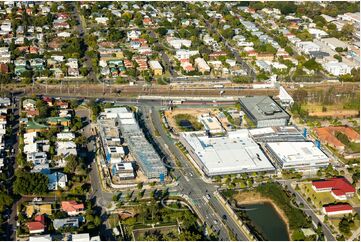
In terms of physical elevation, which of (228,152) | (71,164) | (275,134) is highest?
(275,134)

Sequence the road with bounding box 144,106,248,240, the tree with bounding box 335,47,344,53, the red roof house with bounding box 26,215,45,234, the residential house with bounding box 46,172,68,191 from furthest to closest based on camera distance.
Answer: the tree with bounding box 335,47,344,53 < the residential house with bounding box 46,172,68,191 < the road with bounding box 144,106,248,240 < the red roof house with bounding box 26,215,45,234

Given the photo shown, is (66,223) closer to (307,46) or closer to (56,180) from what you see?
(56,180)

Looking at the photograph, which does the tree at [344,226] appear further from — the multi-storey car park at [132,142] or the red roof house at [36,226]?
the red roof house at [36,226]

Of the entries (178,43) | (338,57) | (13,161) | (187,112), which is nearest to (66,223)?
(13,161)

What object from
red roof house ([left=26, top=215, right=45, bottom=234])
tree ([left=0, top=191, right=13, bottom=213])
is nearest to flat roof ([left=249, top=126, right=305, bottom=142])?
red roof house ([left=26, top=215, right=45, bottom=234])

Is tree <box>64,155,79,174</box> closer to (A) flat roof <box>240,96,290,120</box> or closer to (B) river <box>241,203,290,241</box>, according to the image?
(B) river <box>241,203,290,241</box>

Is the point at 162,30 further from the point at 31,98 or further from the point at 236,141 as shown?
the point at 236,141
